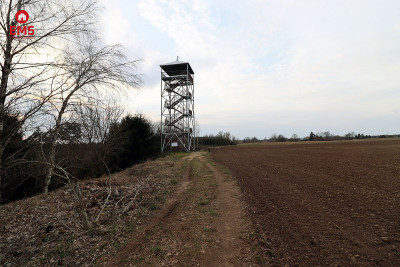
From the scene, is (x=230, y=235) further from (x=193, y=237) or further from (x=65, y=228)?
(x=65, y=228)

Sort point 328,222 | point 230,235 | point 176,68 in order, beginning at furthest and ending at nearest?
point 176,68 < point 328,222 < point 230,235

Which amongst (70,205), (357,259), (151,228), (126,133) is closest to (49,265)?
(151,228)

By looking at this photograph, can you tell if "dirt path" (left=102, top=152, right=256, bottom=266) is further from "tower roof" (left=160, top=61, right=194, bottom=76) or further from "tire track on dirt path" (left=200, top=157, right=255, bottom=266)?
"tower roof" (left=160, top=61, right=194, bottom=76)

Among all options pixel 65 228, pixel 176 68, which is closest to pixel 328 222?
pixel 65 228

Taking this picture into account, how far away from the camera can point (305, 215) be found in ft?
19.8

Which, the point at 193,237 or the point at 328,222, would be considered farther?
the point at 328,222

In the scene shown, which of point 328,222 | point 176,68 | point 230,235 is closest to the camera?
point 230,235

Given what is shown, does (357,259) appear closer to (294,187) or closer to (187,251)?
(187,251)

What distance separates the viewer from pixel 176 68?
30328 millimetres

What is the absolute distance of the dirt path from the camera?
406cm

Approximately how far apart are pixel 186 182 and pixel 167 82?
21894mm

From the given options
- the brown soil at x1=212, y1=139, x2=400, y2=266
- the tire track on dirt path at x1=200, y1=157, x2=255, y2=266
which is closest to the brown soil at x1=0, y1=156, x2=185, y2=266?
the tire track on dirt path at x1=200, y1=157, x2=255, y2=266

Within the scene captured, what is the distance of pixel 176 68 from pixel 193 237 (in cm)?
2856

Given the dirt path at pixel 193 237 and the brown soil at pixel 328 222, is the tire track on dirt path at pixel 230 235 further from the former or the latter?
the brown soil at pixel 328 222
